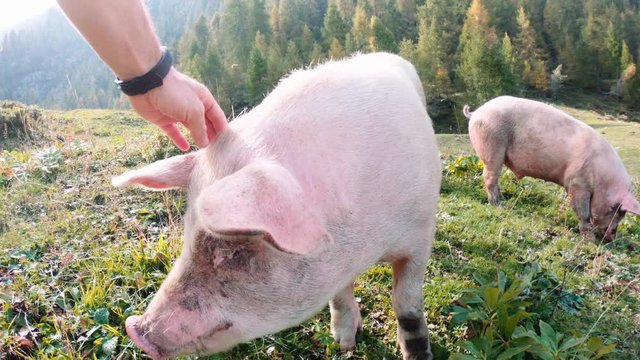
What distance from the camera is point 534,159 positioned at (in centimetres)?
677

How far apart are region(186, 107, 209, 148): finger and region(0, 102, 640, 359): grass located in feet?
4.63

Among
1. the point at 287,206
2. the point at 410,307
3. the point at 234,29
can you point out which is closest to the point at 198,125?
the point at 287,206

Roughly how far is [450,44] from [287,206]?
52.4 metres

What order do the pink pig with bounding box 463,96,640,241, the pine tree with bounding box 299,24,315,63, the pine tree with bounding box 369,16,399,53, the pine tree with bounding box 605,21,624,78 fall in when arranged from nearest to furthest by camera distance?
1. the pink pig with bounding box 463,96,640,241
2. the pine tree with bounding box 369,16,399,53
3. the pine tree with bounding box 605,21,624,78
4. the pine tree with bounding box 299,24,315,63

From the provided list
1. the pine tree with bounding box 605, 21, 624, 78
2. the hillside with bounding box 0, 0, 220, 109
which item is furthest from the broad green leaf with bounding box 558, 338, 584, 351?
the hillside with bounding box 0, 0, 220, 109

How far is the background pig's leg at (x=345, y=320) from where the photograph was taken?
3.01 metres

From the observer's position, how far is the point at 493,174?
6707 mm

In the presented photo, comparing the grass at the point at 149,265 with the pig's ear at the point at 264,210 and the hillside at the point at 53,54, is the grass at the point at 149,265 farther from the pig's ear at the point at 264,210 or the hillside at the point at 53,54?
the hillside at the point at 53,54

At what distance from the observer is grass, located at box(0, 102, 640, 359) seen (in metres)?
3.02

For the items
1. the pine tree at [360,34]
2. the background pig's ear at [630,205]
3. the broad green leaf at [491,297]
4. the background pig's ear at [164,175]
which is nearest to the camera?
the background pig's ear at [164,175]

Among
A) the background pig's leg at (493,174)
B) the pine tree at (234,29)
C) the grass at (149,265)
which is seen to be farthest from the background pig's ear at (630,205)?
the pine tree at (234,29)

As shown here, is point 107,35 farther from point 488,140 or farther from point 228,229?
point 488,140

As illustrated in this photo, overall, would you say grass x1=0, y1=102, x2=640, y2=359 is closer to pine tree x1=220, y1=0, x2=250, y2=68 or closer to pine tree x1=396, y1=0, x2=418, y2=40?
pine tree x1=220, y1=0, x2=250, y2=68

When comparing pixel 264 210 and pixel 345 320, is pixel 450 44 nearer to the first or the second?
pixel 345 320
